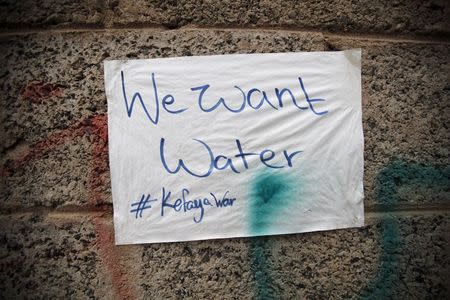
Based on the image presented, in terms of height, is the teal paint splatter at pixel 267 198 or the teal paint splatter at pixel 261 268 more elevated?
the teal paint splatter at pixel 267 198

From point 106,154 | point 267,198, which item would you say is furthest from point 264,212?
point 106,154

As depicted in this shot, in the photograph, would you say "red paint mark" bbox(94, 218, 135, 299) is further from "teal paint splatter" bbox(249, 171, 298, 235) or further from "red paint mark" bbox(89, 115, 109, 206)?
"teal paint splatter" bbox(249, 171, 298, 235)

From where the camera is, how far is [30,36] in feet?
3.10

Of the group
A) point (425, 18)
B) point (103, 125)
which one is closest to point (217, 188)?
point (103, 125)

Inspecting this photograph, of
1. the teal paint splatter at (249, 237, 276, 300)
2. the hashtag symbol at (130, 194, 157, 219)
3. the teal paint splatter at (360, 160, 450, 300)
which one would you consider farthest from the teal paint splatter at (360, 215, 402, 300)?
the hashtag symbol at (130, 194, 157, 219)

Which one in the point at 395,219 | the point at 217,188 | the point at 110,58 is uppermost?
the point at 110,58

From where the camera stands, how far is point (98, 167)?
37.3 inches

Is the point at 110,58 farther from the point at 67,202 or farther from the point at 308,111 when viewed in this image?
the point at 308,111

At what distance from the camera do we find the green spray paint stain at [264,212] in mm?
963

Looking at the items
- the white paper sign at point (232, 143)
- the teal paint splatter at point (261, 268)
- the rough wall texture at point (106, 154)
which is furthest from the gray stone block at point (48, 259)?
the teal paint splatter at point (261, 268)

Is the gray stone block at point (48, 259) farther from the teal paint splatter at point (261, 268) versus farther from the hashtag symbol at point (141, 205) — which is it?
the teal paint splatter at point (261, 268)

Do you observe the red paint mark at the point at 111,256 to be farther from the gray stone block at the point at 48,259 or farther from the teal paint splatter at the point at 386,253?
the teal paint splatter at the point at 386,253

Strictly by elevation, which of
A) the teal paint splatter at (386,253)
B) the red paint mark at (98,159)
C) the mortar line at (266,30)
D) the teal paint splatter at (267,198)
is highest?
the mortar line at (266,30)

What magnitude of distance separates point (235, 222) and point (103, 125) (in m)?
0.46
